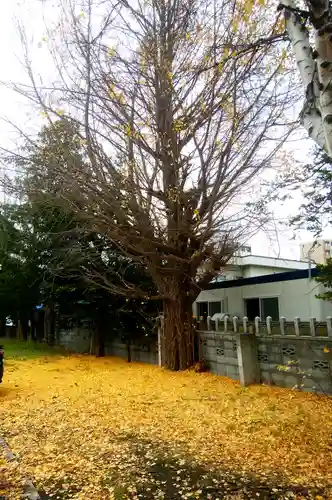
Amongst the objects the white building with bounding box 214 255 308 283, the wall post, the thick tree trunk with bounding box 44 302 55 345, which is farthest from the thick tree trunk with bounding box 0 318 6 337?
the wall post

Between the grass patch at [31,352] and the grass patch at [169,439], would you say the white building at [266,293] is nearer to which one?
the grass patch at [169,439]

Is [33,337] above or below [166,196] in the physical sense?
below

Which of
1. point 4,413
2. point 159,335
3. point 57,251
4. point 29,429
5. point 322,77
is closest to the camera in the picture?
→ point 322,77

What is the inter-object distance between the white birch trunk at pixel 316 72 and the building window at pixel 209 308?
12.9 m

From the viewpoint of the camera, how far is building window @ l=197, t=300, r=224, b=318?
16.0 m

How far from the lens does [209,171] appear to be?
10281 millimetres

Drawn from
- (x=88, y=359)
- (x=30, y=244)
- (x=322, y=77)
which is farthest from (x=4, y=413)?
(x=30, y=244)

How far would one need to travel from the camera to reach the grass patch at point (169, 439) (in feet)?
12.6

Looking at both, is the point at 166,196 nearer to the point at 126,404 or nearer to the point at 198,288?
the point at 198,288

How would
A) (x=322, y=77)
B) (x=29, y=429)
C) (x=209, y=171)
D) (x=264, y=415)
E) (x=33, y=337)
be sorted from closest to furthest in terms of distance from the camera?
1. (x=322, y=77)
2. (x=29, y=429)
3. (x=264, y=415)
4. (x=209, y=171)
5. (x=33, y=337)

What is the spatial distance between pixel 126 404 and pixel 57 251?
9.87 m

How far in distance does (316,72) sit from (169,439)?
15.2 feet

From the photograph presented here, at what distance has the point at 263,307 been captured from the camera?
1378 centimetres

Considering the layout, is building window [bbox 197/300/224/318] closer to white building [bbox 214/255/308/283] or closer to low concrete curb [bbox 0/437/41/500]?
white building [bbox 214/255/308/283]
